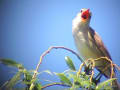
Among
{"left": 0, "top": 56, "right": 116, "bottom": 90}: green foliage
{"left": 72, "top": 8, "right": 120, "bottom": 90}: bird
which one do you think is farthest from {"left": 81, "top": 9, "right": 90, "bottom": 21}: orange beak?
{"left": 0, "top": 56, "right": 116, "bottom": 90}: green foliage

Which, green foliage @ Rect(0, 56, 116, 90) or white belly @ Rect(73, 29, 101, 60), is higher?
white belly @ Rect(73, 29, 101, 60)

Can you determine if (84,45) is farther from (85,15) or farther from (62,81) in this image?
(62,81)

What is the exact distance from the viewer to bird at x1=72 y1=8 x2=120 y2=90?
3.20 feet

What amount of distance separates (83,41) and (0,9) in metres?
0.47

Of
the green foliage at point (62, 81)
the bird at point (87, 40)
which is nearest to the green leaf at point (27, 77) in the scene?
the green foliage at point (62, 81)

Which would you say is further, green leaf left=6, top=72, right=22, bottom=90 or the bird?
the bird

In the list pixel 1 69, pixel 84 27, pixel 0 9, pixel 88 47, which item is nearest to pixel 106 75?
pixel 88 47

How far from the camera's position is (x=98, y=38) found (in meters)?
1.01

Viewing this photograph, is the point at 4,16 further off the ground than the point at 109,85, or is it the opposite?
the point at 4,16

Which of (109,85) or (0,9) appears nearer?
(109,85)

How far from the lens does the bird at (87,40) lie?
3.20 feet

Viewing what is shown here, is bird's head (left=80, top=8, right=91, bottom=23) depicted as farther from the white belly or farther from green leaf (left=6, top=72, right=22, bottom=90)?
green leaf (left=6, top=72, right=22, bottom=90)

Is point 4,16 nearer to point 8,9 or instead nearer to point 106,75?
point 8,9

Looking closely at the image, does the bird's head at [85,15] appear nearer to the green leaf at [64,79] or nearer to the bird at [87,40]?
the bird at [87,40]
